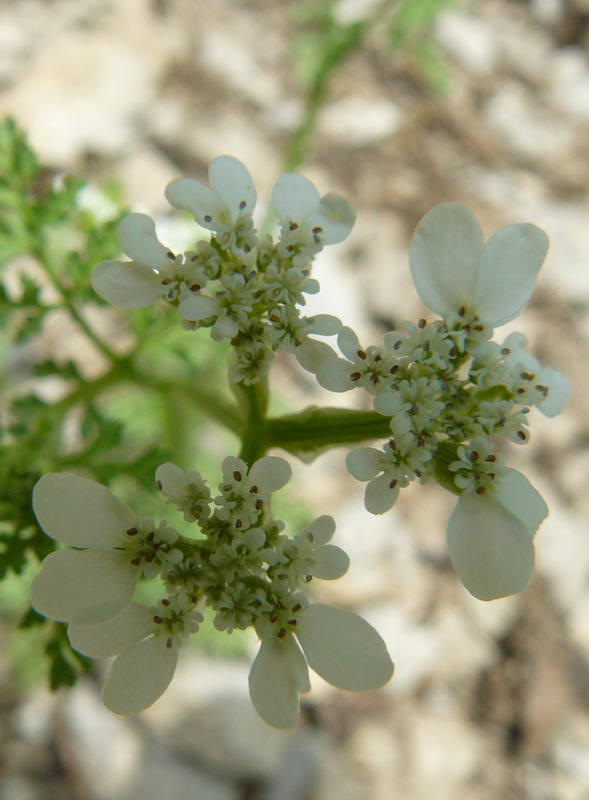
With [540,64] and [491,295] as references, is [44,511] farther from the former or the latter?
[540,64]

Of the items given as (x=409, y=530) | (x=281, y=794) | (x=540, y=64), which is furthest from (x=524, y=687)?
(x=540, y=64)

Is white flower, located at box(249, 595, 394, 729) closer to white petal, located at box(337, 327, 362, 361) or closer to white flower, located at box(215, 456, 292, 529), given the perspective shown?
white flower, located at box(215, 456, 292, 529)

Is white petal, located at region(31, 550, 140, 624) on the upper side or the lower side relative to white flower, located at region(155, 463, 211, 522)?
lower

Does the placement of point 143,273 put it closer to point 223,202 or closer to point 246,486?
point 223,202

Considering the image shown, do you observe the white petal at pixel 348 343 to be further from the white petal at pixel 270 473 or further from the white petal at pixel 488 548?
the white petal at pixel 488 548

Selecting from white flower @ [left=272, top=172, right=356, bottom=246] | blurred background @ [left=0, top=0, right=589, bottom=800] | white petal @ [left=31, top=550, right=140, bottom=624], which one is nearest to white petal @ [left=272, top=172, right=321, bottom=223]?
white flower @ [left=272, top=172, right=356, bottom=246]

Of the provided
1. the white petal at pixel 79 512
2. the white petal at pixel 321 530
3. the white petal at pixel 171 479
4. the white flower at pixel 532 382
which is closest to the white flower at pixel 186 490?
the white petal at pixel 171 479

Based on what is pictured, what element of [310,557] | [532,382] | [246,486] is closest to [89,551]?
[246,486]
